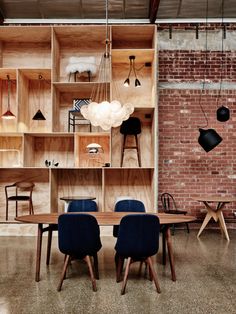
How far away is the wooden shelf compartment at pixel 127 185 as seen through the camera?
7.02 meters

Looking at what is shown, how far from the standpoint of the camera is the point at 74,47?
7254mm

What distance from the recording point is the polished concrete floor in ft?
9.95

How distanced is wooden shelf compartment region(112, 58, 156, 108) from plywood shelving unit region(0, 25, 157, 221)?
20 millimetres

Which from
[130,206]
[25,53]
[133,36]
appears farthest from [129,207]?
[25,53]

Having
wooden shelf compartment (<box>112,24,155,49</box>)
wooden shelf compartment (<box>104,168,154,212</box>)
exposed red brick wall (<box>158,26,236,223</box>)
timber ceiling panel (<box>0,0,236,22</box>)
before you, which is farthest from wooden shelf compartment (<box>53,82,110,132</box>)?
timber ceiling panel (<box>0,0,236,22</box>)

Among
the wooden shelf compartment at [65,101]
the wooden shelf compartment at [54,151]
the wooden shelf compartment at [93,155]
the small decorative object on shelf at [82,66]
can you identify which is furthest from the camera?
the wooden shelf compartment at [54,151]

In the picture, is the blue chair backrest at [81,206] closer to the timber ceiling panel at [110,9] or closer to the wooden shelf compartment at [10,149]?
the wooden shelf compartment at [10,149]

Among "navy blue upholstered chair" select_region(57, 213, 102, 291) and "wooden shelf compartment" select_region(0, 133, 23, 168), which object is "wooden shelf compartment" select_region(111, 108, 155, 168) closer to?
"wooden shelf compartment" select_region(0, 133, 23, 168)

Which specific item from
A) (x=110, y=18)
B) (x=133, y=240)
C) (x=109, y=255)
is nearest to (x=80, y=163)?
(x=109, y=255)

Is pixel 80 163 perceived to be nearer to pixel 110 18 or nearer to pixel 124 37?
pixel 124 37

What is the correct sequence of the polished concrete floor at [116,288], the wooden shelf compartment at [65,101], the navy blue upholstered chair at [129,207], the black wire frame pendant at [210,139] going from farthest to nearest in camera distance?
the wooden shelf compartment at [65,101], the black wire frame pendant at [210,139], the navy blue upholstered chair at [129,207], the polished concrete floor at [116,288]

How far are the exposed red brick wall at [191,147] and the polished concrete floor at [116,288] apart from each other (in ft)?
7.15

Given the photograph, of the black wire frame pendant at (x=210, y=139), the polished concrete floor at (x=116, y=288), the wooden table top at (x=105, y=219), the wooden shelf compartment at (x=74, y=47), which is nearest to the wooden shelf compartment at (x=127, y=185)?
the black wire frame pendant at (x=210, y=139)

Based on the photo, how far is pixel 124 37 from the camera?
7.07 metres
